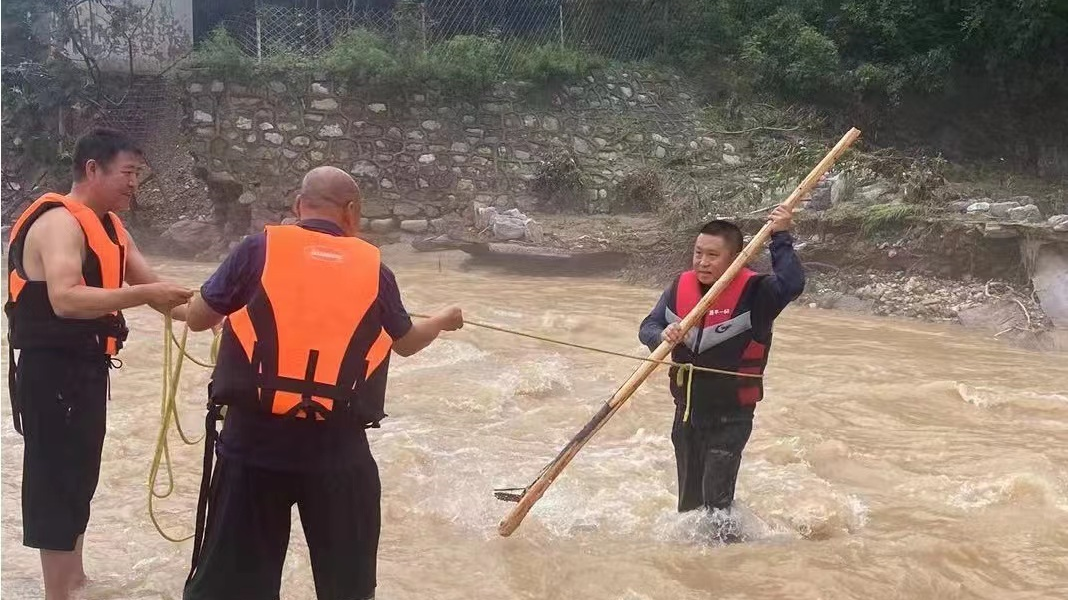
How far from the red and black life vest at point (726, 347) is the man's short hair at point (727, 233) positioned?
0.13 metres

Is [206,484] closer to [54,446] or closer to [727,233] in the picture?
[54,446]

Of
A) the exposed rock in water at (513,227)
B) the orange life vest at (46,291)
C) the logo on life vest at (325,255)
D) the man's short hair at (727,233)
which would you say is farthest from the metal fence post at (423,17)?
the logo on life vest at (325,255)

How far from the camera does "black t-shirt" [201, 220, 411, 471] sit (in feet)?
8.28

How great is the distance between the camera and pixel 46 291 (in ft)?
10.3

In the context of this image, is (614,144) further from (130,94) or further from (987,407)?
(987,407)

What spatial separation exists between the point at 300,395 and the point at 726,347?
206cm

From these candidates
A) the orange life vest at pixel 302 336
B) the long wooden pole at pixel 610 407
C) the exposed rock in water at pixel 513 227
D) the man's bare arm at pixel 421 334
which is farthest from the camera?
the exposed rock in water at pixel 513 227

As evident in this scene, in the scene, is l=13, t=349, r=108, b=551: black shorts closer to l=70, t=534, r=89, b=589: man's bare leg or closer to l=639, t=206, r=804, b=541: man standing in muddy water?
l=70, t=534, r=89, b=589: man's bare leg

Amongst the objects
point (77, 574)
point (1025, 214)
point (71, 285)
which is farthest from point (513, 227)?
point (71, 285)

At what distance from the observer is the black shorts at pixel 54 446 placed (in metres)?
3.12

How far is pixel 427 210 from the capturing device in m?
14.5

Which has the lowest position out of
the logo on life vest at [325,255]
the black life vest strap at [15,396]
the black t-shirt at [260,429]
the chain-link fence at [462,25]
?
the black life vest strap at [15,396]

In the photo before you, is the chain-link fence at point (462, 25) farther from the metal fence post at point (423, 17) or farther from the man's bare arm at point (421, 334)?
the man's bare arm at point (421, 334)

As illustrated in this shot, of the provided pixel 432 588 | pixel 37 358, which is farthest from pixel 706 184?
pixel 37 358
